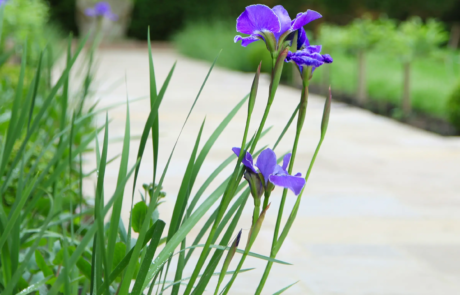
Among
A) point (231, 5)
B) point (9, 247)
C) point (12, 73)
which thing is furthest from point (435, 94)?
point (231, 5)

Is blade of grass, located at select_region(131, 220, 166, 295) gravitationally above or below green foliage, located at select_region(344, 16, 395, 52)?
below

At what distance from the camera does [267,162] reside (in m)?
0.93

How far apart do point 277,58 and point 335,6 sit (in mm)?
19503

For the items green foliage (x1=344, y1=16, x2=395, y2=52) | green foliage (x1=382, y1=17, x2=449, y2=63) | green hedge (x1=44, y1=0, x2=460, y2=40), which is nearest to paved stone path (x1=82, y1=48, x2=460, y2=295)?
green foliage (x1=382, y1=17, x2=449, y2=63)

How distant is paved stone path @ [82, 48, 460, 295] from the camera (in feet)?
7.27

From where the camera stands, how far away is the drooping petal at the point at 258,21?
901mm

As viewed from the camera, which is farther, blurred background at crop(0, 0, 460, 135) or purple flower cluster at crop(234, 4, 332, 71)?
blurred background at crop(0, 0, 460, 135)

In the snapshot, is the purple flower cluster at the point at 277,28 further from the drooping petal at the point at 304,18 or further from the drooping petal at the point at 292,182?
the drooping petal at the point at 292,182

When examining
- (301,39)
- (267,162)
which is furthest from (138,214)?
(301,39)

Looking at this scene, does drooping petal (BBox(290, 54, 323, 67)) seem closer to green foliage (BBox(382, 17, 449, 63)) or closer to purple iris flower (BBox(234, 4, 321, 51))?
purple iris flower (BBox(234, 4, 321, 51))

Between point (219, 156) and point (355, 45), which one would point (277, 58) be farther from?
point (355, 45)

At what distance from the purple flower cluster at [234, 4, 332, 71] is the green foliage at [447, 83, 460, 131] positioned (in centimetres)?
540

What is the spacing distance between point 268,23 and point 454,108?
5.49m

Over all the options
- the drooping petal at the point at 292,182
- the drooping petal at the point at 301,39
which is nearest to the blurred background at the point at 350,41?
the drooping petal at the point at 301,39
